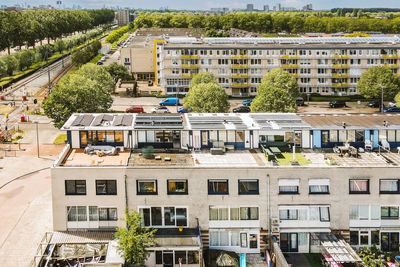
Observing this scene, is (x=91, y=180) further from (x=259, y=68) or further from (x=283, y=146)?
(x=259, y=68)

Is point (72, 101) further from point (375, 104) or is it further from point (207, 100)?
point (375, 104)

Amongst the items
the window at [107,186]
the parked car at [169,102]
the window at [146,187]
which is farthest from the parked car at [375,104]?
the window at [107,186]

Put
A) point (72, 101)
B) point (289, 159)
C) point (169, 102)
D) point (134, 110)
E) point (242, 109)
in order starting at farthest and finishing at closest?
point (169, 102) < point (242, 109) < point (134, 110) < point (72, 101) < point (289, 159)

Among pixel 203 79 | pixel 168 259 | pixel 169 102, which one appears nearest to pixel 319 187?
pixel 168 259

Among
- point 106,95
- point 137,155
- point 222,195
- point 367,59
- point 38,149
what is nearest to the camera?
point 222,195

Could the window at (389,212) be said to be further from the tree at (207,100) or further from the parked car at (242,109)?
the parked car at (242,109)

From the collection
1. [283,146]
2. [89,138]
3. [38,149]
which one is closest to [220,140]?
[283,146]
